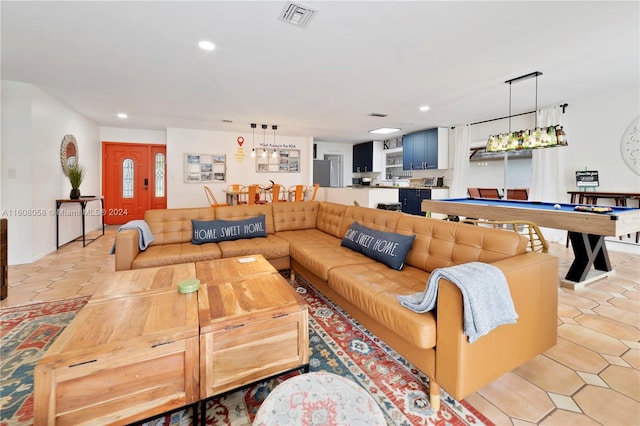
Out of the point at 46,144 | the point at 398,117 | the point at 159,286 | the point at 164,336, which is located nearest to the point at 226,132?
the point at 46,144

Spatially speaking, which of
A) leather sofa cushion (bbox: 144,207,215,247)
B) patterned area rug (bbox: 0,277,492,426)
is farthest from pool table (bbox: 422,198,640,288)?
leather sofa cushion (bbox: 144,207,215,247)

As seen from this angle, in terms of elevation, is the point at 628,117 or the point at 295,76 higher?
the point at 295,76

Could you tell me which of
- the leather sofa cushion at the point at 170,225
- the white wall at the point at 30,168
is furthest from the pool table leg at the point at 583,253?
the white wall at the point at 30,168

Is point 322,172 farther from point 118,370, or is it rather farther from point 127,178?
point 118,370

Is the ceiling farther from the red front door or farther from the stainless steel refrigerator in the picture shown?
the stainless steel refrigerator

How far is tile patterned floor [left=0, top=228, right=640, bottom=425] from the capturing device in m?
1.49

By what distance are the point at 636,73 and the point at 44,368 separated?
6234 mm

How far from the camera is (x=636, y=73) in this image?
372 cm

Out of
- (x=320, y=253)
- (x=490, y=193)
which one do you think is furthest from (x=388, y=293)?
(x=490, y=193)

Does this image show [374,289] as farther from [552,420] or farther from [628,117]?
[628,117]

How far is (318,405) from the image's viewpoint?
0.98m

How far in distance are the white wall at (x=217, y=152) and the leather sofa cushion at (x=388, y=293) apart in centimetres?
608

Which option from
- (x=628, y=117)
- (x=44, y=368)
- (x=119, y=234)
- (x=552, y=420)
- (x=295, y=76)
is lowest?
(x=552, y=420)

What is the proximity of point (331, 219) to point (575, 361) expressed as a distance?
257 centimetres
